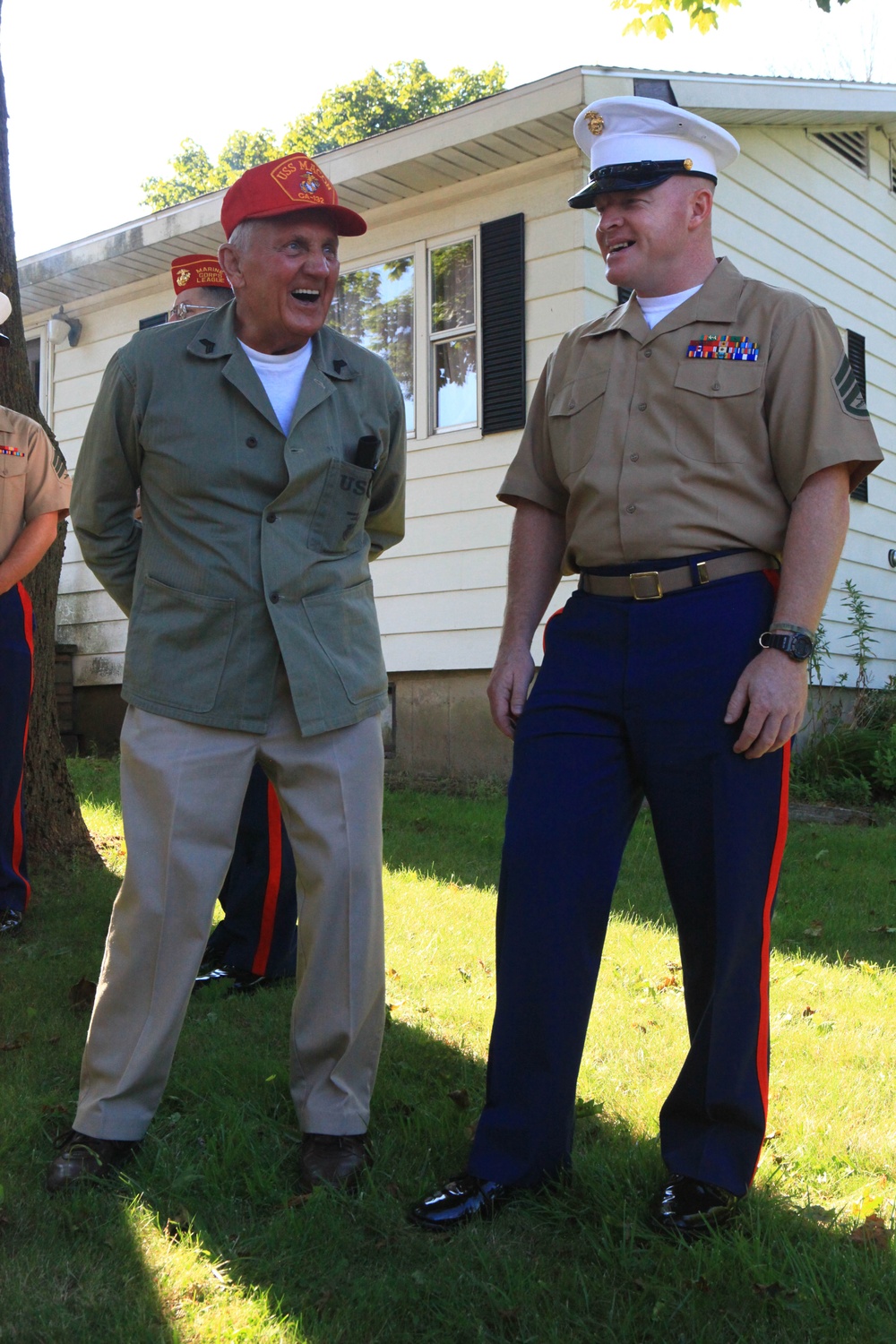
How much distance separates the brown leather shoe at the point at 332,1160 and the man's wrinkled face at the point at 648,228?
2.05 metres

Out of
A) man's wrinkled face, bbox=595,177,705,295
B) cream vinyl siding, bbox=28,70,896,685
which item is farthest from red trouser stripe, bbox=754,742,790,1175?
cream vinyl siding, bbox=28,70,896,685

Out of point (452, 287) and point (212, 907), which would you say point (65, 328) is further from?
point (212, 907)

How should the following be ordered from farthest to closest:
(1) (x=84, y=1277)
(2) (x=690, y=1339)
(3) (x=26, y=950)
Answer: (3) (x=26, y=950) < (1) (x=84, y=1277) < (2) (x=690, y=1339)

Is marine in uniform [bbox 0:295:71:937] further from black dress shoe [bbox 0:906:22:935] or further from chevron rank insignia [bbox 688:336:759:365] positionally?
chevron rank insignia [bbox 688:336:759:365]

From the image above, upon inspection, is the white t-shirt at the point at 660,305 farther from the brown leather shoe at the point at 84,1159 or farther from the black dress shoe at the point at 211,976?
the black dress shoe at the point at 211,976

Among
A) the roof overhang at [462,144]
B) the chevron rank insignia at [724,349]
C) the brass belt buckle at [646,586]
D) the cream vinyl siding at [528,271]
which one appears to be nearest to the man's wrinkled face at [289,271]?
the chevron rank insignia at [724,349]

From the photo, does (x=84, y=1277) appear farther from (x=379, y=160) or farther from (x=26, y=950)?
(x=379, y=160)

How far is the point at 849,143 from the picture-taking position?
39.0 ft

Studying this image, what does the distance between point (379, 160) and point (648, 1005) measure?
23.2 feet

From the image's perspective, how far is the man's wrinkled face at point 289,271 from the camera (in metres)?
3.03

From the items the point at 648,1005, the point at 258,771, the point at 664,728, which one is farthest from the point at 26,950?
the point at 664,728

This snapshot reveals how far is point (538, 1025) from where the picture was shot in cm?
282

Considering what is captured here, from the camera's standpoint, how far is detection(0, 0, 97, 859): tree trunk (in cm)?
570

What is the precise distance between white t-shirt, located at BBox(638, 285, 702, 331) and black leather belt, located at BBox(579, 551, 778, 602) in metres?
0.58
